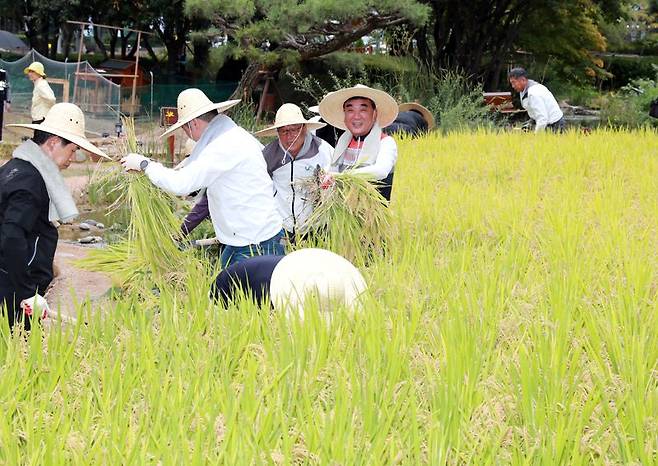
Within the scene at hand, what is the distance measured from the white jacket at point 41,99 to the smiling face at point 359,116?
6.56m

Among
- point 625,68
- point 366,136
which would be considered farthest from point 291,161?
point 625,68

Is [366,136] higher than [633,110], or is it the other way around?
[366,136]

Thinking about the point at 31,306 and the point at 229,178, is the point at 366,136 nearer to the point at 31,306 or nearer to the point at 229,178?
the point at 229,178

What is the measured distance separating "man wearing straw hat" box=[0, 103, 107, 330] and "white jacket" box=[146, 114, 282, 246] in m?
0.51

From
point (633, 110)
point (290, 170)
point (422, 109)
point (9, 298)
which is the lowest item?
point (633, 110)

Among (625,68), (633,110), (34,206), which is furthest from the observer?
(625,68)

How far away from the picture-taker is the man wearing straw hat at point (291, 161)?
15.1 ft

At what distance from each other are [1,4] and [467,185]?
23.6 meters

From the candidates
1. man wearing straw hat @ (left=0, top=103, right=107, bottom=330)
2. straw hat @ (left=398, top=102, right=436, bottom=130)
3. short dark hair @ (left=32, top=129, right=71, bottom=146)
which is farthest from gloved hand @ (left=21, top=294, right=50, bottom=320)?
straw hat @ (left=398, top=102, right=436, bottom=130)

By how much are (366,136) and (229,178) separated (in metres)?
0.98

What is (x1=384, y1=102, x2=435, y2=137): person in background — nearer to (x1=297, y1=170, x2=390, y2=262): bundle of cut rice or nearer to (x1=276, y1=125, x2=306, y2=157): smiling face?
(x1=276, y1=125, x2=306, y2=157): smiling face

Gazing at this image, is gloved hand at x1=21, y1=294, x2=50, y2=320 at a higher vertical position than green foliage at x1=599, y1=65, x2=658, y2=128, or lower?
higher

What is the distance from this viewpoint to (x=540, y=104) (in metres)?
8.65

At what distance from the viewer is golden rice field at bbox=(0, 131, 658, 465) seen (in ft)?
6.46
